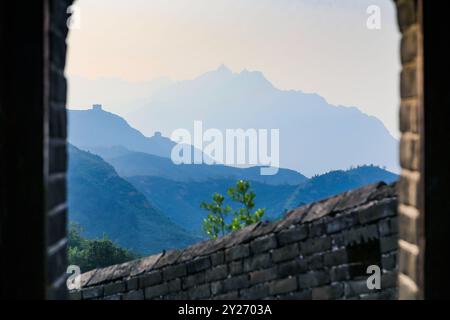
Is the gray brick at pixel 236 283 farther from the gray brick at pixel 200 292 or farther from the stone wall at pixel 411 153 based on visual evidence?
the stone wall at pixel 411 153

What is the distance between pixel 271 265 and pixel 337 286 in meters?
0.56

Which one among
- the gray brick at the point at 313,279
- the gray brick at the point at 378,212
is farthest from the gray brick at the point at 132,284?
the gray brick at the point at 378,212

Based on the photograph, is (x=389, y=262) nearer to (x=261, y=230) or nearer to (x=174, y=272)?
(x=261, y=230)

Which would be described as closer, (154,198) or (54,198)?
(54,198)

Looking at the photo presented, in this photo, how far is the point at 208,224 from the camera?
32344 millimetres

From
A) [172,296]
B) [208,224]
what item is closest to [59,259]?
[172,296]

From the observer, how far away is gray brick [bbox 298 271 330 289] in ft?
17.7

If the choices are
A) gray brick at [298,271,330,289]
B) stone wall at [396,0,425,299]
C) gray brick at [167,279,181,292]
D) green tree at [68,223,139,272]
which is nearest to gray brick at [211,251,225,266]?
gray brick at [167,279,181,292]

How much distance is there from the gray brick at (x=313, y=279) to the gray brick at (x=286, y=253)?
17 centimetres

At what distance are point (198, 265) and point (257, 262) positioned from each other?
1.91ft

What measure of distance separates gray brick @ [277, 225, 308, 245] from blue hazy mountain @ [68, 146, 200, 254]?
79.7m

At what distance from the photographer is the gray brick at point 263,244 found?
5.62 meters
